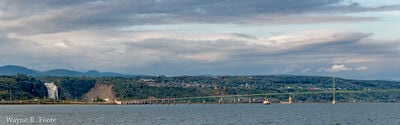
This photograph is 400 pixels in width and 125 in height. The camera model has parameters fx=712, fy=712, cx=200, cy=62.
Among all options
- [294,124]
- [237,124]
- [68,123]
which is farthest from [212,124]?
[68,123]

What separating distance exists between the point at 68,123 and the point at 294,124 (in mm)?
35991

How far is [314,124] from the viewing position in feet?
368

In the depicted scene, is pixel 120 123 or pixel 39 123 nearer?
pixel 39 123

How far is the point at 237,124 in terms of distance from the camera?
369 feet

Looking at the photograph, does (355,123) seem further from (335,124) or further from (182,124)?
(182,124)

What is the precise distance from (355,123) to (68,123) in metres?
46.7

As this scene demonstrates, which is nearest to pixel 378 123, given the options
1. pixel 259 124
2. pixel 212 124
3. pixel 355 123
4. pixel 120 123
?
pixel 355 123

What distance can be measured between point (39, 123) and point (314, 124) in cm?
4251

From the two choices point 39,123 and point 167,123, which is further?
point 167,123

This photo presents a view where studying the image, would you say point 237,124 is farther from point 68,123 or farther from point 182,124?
point 68,123

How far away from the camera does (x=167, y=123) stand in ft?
381

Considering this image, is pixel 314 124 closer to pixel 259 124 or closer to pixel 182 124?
pixel 259 124

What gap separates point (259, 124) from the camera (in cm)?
11375

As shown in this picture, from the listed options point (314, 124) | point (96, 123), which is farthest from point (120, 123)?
point (314, 124)
